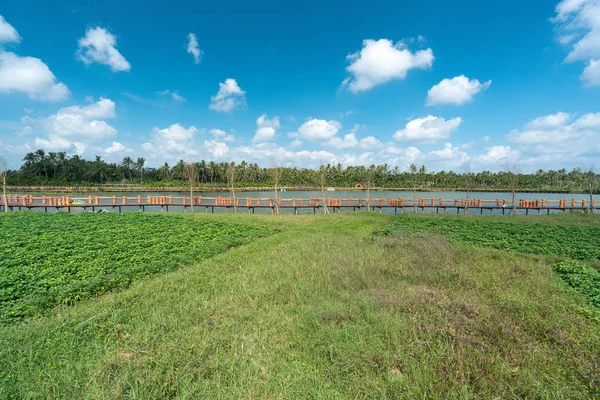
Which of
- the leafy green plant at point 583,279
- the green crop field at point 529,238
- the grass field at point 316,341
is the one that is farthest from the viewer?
the green crop field at point 529,238

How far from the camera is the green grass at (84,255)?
234 inches

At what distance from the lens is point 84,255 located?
8586 mm

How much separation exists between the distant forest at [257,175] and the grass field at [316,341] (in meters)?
75.6

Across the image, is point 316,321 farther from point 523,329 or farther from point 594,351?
point 594,351

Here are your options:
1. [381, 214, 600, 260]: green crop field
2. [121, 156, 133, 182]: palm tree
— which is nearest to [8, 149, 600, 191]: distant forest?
[121, 156, 133, 182]: palm tree

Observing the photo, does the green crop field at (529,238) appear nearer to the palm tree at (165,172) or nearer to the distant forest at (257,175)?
the distant forest at (257,175)

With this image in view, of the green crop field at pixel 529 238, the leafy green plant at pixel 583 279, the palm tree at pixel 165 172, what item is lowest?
the green crop field at pixel 529 238

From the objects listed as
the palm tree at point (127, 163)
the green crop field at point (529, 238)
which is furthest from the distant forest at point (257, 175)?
the green crop field at point (529, 238)

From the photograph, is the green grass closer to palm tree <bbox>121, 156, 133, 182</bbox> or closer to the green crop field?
the green crop field

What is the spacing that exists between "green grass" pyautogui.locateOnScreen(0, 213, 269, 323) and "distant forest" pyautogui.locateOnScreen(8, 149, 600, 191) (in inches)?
2674

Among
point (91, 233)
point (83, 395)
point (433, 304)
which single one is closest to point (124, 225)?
point (91, 233)

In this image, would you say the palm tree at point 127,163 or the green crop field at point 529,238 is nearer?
the green crop field at point 529,238

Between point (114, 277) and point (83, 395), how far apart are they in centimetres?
481

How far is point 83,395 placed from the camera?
9.73 ft
